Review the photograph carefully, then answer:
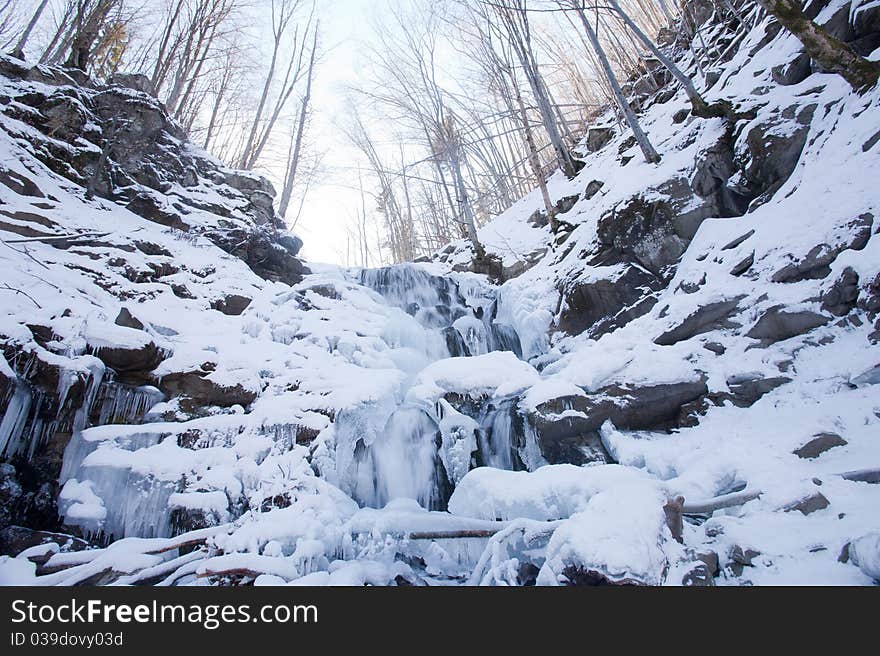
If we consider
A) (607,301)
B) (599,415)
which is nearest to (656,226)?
(607,301)

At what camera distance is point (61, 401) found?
404cm

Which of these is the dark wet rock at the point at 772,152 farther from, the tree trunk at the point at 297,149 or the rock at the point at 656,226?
the tree trunk at the point at 297,149

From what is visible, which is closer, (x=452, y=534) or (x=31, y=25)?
(x=452, y=534)

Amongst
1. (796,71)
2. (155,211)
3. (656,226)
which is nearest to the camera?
(796,71)

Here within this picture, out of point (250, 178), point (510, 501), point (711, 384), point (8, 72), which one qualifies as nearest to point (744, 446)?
point (711, 384)

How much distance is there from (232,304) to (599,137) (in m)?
11.3

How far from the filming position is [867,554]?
2006 millimetres

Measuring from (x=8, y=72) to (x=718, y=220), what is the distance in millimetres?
13647

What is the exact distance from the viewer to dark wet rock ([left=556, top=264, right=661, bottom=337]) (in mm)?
6660

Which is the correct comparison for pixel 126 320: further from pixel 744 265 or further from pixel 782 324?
pixel 744 265

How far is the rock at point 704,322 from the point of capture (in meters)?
4.99

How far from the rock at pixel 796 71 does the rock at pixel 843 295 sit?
4100 millimetres

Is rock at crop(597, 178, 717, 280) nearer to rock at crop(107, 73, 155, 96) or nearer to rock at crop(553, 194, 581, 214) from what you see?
rock at crop(553, 194, 581, 214)

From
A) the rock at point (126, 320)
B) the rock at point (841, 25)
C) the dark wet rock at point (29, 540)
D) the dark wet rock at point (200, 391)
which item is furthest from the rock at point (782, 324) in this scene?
the rock at point (126, 320)
